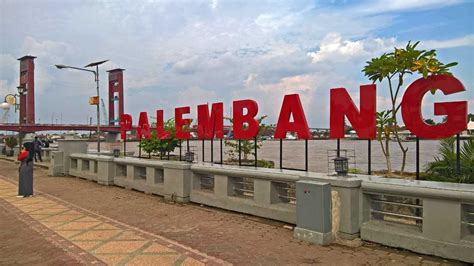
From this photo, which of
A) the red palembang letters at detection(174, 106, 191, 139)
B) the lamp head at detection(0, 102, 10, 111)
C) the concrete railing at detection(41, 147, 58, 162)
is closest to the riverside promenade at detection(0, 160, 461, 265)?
the red palembang letters at detection(174, 106, 191, 139)

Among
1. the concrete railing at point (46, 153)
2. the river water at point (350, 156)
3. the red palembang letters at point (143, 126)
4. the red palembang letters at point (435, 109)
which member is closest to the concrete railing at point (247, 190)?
the red palembang letters at point (435, 109)

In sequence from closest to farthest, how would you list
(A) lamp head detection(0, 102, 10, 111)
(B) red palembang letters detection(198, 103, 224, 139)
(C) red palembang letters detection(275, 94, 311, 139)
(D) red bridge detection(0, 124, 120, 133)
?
(C) red palembang letters detection(275, 94, 311, 139), (B) red palembang letters detection(198, 103, 224, 139), (A) lamp head detection(0, 102, 10, 111), (D) red bridge detection(0, 124, 120, 133)

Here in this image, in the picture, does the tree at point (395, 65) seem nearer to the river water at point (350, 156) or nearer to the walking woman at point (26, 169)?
the river water at point (350, 156)

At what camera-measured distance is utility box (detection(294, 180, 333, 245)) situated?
6617 millimetres

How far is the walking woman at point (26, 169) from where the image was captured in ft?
39.9

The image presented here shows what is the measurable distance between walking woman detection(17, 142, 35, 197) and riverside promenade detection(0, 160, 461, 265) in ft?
4.18

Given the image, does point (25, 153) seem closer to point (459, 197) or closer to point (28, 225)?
point (28, 225)

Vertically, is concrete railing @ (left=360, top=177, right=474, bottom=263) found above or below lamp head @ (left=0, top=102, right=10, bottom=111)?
below

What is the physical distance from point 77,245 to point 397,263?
495 cm

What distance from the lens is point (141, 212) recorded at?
32.3ft

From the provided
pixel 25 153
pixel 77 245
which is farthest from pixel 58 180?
pixel 77 245

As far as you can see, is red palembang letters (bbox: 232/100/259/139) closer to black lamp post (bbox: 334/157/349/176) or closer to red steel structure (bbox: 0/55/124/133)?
black lamp post (bbox: 334/157/349/176)

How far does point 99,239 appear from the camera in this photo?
7.17 meters

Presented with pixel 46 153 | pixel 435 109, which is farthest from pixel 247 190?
pixel 46 153
